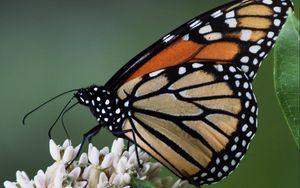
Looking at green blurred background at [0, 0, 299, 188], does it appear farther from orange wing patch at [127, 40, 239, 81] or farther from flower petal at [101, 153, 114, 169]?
flower petal at [101, 153, 114, 169]

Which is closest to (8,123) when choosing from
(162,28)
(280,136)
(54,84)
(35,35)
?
(54,84)

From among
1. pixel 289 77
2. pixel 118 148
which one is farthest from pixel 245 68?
pixel 289 77

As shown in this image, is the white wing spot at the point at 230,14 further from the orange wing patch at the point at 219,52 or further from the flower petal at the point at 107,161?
the flower petal at the point at 107,161

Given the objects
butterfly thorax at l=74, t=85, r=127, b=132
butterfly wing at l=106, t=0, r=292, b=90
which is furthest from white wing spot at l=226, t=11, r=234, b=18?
butterfly thorax at l=74, t=85, r=127, b=132

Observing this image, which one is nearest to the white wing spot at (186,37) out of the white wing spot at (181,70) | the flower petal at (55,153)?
the white wing spot at (181,70)

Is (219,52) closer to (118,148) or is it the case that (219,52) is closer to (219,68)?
(219,68)

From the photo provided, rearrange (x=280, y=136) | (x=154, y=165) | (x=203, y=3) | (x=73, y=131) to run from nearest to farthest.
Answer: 1. (x=154, y=165)
2. (x=280, y=136)
3. (x=73, y=131)
4. (x=203, y=3)

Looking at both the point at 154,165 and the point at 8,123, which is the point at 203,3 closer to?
the point at 8,123
